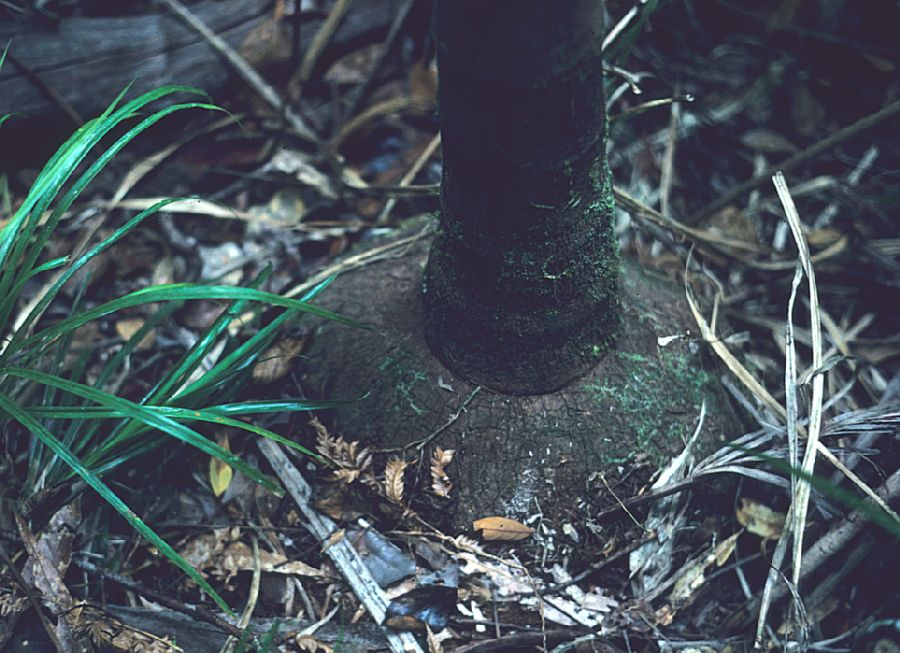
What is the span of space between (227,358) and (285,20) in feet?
4.50

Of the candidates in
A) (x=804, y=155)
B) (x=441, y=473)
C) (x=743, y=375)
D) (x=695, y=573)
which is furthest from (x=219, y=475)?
(x=804, y=155)

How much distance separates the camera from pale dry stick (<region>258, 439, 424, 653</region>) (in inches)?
68.2

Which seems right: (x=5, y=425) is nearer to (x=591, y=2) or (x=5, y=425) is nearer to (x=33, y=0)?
(x=33, y=0)

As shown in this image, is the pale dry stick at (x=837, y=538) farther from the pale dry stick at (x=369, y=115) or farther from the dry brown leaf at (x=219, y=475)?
the pale dry stick at (x=369, y=115)

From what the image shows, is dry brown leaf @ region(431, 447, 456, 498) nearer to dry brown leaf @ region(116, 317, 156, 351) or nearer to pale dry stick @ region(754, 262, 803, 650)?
pale dry stick @ region(754, 262, 803, 650)

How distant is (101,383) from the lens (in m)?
1.91

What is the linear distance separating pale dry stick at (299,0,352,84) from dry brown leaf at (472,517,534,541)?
1.66 m

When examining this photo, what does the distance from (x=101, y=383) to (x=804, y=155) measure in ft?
6.67

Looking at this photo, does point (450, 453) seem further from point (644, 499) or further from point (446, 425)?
point (644, 499)

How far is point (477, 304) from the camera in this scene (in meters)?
1.66

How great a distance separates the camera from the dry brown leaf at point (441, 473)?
176 centimetres

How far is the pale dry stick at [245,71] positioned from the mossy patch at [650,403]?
1275mm

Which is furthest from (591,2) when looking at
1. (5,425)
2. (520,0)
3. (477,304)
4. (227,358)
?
(5,425)

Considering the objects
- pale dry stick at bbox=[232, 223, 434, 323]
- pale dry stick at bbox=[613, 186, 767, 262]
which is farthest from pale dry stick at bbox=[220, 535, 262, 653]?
pale dry stick at bbox=[613, 186, 767, 262]
